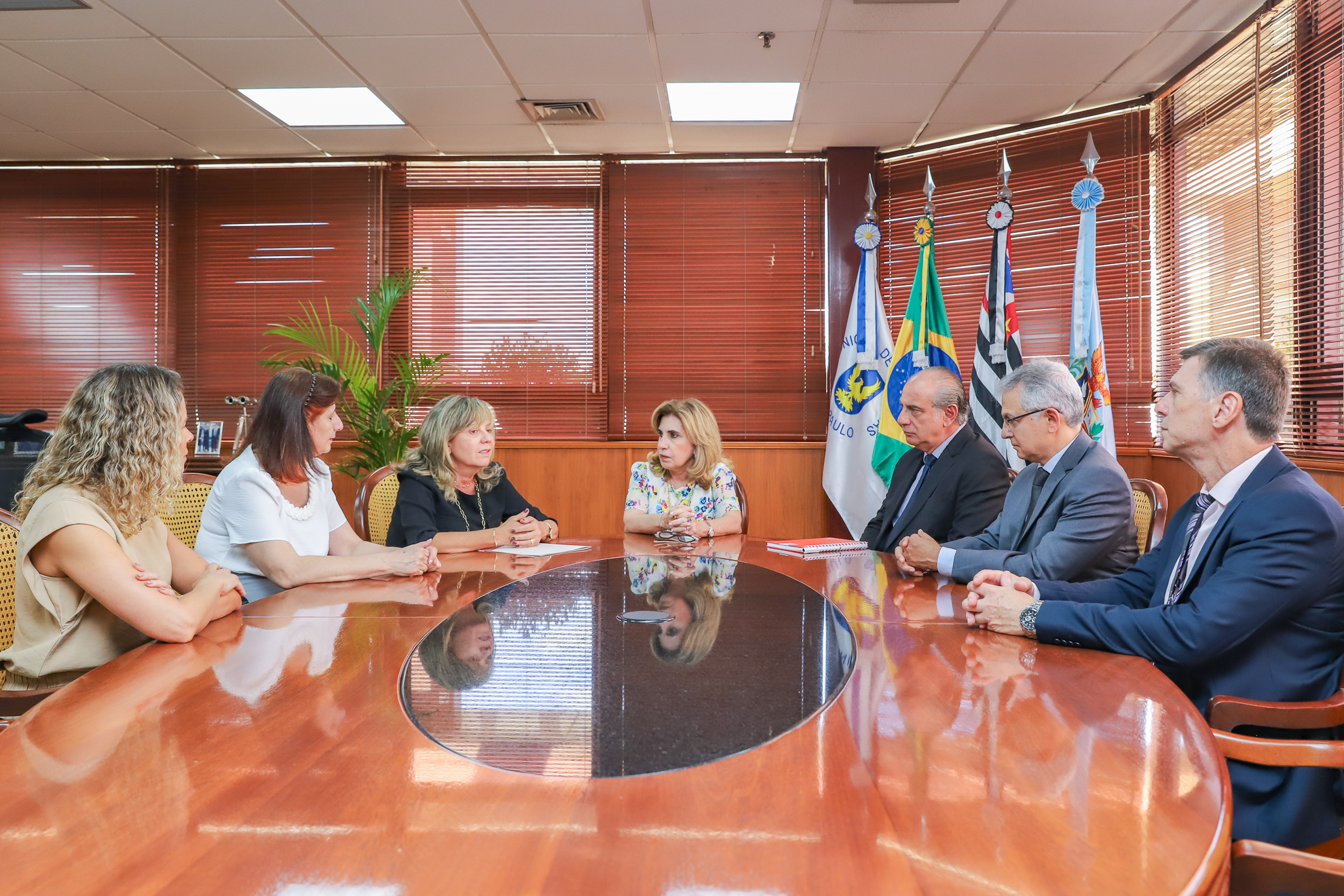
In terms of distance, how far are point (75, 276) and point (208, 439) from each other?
1.49m

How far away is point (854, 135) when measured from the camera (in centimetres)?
485

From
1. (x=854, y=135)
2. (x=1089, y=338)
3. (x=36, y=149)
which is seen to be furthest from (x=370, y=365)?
(x=1089, y=338)

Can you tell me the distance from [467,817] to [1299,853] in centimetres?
105

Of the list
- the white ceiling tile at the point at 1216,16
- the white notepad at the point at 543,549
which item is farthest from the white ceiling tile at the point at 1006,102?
the white notepad at the point at 543,549

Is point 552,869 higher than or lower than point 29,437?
lower

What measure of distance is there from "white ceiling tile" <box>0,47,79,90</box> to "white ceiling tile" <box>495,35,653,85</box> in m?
2.26

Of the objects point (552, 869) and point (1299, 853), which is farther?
point (1299, 853)

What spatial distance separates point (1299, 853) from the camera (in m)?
1.07

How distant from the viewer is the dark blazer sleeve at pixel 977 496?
284 cm

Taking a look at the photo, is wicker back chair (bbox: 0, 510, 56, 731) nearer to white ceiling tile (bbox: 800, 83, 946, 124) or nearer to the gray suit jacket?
the gray suit jacket

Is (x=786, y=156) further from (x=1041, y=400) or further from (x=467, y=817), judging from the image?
(x=467, y=817)

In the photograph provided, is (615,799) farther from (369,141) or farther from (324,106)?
(369,141)

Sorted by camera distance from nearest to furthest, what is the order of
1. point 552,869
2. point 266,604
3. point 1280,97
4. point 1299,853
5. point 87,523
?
point 552,869, point 1299,853, point 87,523, point 266,604, point 1280,97

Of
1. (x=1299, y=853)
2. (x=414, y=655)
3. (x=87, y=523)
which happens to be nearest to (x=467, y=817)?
(x=414, y=655)
